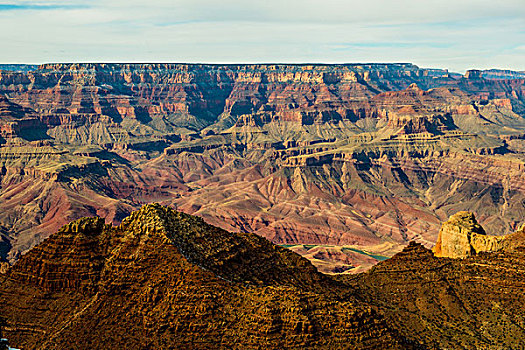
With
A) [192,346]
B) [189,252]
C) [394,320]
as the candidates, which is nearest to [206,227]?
[189,252]

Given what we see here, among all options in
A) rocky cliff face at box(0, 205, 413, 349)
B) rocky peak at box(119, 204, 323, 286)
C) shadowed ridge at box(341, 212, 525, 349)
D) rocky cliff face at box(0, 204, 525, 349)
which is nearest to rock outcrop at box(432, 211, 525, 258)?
shadowed ridge at box(341, 212, 525, 349)

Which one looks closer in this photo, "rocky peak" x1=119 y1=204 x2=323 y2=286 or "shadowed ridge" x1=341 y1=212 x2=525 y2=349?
"rocky peak" x1=119 y1=204 x2=323 y2=286

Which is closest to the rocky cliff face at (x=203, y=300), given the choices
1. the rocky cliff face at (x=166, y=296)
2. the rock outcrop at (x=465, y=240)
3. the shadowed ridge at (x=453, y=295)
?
the rocky cliff face at (x=166, y=296)

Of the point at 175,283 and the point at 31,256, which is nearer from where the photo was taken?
the point at 175,283

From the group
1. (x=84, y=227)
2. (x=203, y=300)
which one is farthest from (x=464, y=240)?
(x=84, y=227)

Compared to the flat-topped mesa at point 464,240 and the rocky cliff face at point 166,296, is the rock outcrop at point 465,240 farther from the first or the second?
the rocky cliff face at point 166,296

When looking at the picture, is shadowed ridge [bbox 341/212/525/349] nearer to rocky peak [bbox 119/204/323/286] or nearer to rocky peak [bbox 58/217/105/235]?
rocky peak [bbox 119/204/323/286]

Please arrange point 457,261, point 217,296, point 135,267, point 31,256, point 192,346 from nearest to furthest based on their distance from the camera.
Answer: point 192,346 < point 217,296 < point 135,267 < point 31,256 < point 457,261

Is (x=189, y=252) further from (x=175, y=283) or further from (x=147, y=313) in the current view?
(x=147, y=313)
